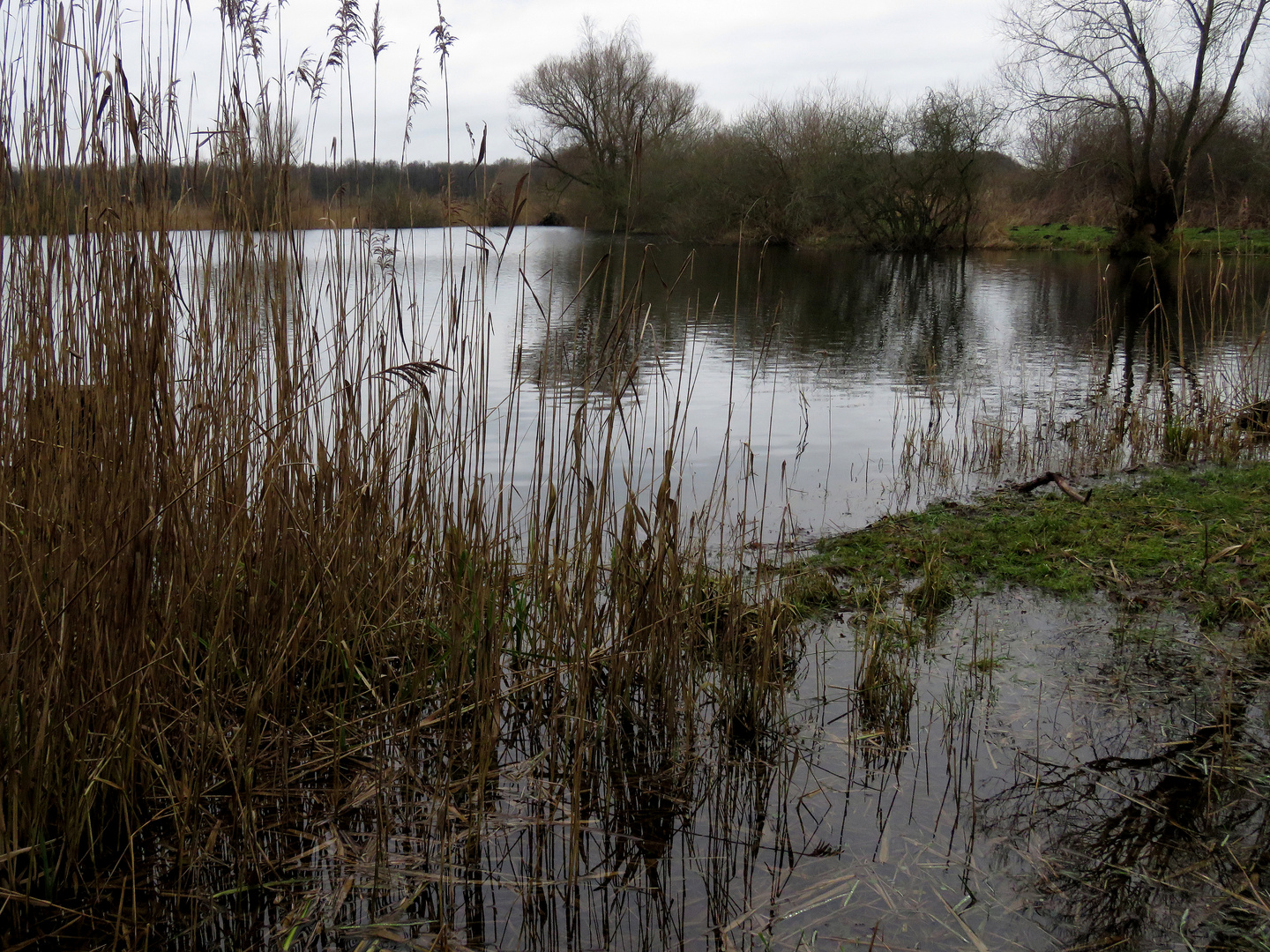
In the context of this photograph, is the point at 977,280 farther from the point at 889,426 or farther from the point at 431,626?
the point at 431,626

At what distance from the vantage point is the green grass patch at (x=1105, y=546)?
3596 mm

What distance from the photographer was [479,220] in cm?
281

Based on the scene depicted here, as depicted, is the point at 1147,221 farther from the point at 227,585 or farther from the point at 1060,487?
the point at 227,585

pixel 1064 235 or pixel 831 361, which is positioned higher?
pixel 1064 235

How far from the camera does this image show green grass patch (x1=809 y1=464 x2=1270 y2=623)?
360 cm

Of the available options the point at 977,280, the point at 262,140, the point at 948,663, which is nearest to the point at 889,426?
the point at 948,663

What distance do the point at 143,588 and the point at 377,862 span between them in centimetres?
76

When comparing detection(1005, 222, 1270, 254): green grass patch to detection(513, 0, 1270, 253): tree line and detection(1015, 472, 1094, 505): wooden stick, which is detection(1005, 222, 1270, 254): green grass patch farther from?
detection(1015, 472, 1094, 505): wooden stick

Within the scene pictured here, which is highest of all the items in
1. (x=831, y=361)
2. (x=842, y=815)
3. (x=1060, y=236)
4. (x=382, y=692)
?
(x=1060, y=236)

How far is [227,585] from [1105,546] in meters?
3.74

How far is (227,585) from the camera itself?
217 cm

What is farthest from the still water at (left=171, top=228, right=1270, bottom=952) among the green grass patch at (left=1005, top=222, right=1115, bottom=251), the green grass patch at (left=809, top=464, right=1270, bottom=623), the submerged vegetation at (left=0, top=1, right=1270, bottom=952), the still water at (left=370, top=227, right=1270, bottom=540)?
the green grass patch at (left=1005, top=222, right=1115, bottom=251)

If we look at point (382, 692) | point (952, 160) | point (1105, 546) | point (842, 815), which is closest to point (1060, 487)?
point (1105, 546)

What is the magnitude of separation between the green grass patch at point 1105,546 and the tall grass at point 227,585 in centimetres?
132
